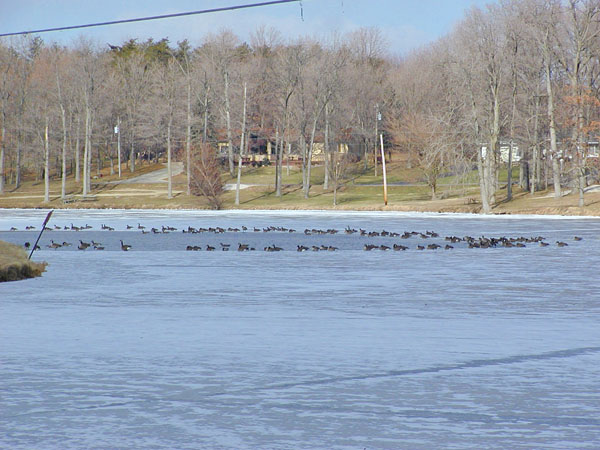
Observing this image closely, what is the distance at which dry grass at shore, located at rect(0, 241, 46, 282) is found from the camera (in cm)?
1619

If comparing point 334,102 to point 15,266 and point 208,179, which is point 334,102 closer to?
point 208,179

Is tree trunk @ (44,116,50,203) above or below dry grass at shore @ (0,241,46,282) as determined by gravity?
above

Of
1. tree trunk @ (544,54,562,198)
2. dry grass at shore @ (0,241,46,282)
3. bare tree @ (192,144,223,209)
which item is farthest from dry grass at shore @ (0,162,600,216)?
dry grass at shore @ (0,241,46,282)

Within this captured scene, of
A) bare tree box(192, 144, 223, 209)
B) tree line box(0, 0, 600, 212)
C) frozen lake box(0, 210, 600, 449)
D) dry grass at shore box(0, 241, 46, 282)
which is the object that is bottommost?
frozen lake box(0, 210, 600, 449)

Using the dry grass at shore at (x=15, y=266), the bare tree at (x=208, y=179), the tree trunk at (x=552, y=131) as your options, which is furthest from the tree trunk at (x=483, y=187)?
the dry grass at shore at (x=15, y=266)

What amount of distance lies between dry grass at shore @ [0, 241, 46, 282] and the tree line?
1539 inches

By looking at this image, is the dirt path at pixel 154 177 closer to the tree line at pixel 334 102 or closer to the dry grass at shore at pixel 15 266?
the tree line at pixel 334 102

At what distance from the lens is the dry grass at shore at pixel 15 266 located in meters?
16.2

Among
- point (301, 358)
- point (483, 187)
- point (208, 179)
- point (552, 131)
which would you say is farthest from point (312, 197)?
point (301, 358)

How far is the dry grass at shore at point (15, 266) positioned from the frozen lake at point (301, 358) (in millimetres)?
541

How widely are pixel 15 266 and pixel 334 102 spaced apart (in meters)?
66.2

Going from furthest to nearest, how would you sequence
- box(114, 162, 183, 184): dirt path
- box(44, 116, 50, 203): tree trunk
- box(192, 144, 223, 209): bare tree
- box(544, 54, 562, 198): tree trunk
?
box(114, 162, 183, 184): dirt path
box(44, 116, 50, 203): tree trunk
box(192, 144, 223, 209): bare tree
box(544, 54, 562, 198): tree trunk

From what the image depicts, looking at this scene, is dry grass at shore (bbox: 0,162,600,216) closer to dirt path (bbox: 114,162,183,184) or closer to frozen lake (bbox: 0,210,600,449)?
dirt path (bbox: 114,162,183,184)

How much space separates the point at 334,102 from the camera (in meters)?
80.9
